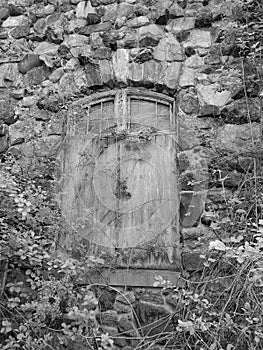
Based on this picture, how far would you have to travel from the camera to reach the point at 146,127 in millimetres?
3576

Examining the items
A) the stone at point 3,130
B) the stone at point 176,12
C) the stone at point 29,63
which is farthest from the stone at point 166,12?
the stone at point 3,130

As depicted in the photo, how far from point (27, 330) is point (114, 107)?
69.8 inches

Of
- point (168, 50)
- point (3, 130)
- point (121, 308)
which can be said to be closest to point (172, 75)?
point (168, 50)

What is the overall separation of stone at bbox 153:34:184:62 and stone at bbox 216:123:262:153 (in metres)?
0.71

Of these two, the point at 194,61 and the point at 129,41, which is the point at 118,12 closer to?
the point at 129,41

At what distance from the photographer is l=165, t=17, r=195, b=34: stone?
3711mm

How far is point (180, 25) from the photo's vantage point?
373 centimetres

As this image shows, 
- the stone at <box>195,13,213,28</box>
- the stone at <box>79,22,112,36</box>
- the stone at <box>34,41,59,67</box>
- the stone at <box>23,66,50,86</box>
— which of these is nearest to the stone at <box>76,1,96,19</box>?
the stone at <box>79,22,112,36</box>

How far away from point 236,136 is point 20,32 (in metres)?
2.05

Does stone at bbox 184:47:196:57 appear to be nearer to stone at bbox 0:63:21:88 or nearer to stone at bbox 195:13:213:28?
stone at bbox 195:13:213:28

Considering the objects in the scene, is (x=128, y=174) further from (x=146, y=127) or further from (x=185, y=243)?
(x=185, y=243)

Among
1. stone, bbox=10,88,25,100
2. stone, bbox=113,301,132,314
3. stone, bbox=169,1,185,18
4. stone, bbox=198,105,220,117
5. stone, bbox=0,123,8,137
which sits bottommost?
stone, bbox=113,301,132,314

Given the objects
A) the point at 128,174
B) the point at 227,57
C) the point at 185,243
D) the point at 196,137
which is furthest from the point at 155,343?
the point at 227,57

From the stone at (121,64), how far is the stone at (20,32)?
841 mm
